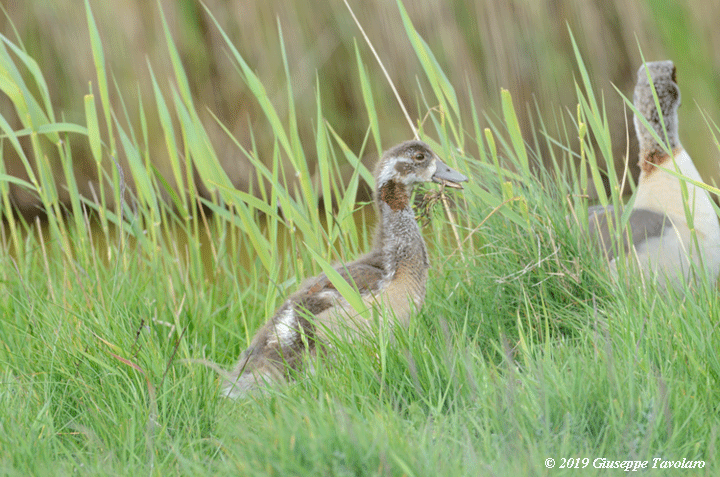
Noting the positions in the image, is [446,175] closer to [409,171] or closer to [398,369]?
[409,171]

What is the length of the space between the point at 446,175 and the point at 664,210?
111 centimetres

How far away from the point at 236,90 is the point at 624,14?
2.34 m

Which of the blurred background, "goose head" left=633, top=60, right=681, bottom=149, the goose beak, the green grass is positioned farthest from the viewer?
the blurred background

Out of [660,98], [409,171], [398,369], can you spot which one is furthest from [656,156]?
[398,369]

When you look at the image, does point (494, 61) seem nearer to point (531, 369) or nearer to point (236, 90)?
point (236, 90)

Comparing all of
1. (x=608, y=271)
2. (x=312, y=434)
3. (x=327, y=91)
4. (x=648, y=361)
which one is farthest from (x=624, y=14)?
(x=312, y=434)

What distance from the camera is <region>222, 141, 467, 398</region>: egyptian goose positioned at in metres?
2.29

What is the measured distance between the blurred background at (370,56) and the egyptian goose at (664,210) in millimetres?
510

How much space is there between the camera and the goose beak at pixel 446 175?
2.68 m

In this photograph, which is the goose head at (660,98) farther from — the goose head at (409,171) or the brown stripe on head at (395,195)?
the brown stripe on head at (395,195)

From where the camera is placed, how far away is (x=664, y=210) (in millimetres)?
3121

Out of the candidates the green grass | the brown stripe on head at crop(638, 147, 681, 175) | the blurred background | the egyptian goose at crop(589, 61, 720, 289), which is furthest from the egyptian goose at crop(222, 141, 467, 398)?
the blurred background

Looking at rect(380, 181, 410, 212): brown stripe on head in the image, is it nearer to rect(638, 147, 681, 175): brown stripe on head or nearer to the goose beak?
the goose beak

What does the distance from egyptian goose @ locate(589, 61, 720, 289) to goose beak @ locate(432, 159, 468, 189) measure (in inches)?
22.0
